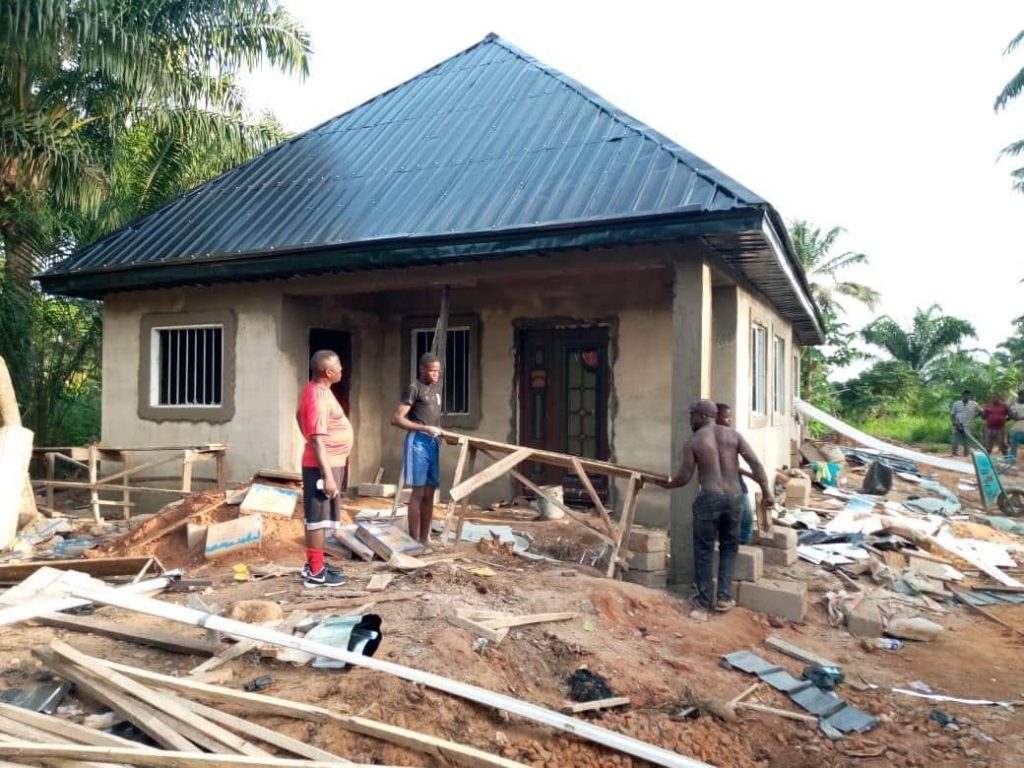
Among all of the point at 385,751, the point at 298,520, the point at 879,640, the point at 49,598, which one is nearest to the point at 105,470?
the point at 298,520

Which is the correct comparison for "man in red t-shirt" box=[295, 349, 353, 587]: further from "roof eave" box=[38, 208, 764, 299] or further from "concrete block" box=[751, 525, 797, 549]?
"concrete block" box=[751, 525, 797, 549]

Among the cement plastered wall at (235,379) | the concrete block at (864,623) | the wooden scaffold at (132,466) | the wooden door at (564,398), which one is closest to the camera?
the concrete block at (864,623)

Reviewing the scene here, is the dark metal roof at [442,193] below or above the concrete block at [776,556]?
above

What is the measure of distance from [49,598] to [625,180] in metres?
5.98

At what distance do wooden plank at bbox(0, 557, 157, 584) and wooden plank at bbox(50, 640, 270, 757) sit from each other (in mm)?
2497

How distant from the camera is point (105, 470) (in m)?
10.9

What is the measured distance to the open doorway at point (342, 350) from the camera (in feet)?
34.9

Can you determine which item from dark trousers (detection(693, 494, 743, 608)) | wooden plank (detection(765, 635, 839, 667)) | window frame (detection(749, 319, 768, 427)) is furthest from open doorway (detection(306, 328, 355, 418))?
wooden plank (detection(765, 635, 839, 667))

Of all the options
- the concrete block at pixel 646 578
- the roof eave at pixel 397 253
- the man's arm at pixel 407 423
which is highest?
the roof eave at pixel 397 253

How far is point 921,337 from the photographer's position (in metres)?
33.7

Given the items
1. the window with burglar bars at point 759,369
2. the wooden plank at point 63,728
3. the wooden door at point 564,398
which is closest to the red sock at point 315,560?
the wooden plank at point 63,728

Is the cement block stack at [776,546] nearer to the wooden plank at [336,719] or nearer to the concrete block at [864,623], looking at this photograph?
the concrete block at [864,623]

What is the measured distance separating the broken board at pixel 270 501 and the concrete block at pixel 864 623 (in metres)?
5.16

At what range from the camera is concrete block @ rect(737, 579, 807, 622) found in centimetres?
635
